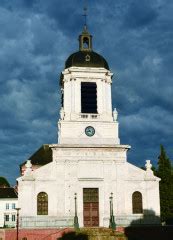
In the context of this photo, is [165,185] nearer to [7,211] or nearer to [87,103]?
[87,103]

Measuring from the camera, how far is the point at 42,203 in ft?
135

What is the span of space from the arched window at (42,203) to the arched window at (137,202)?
28.1 feet

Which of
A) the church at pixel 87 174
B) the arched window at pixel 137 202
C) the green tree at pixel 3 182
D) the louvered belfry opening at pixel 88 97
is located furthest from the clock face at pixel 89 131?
the green tree at pixel 3 182

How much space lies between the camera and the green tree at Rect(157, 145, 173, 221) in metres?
54.9

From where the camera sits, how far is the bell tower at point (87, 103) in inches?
1727

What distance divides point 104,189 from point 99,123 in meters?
6.72

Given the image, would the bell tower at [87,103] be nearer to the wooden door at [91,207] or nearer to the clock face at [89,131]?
the clock face at [89,131]

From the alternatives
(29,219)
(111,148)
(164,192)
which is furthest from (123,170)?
(164,192)

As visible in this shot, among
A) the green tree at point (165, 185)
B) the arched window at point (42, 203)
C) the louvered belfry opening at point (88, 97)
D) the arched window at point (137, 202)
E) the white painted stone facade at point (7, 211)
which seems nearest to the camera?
the arched window at point (42, 203)

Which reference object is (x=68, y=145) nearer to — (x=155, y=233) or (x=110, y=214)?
(x=110, y=214)

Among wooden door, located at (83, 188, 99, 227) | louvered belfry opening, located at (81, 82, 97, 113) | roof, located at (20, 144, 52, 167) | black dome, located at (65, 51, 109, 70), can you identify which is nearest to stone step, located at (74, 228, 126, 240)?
wooden door, located at (83, 188, 99, 227)

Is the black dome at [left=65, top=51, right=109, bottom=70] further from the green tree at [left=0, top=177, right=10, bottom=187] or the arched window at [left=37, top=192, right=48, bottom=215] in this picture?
the green tree at [left=0, top=177, right=10, bottom=187]

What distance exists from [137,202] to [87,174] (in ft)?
18.6

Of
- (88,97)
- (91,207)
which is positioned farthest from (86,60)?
(91,207)
